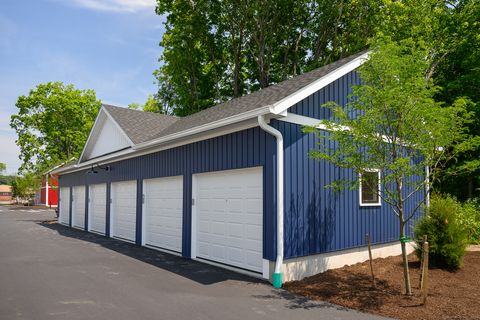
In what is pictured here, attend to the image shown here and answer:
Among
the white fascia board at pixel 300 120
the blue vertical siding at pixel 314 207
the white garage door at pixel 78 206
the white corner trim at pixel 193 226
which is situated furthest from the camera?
the white garage door at pixel 78 206

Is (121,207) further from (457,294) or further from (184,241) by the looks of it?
(457,294)

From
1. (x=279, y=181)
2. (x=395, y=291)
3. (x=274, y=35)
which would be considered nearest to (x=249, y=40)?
(x=274, y=35)

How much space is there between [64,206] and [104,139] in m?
7.39

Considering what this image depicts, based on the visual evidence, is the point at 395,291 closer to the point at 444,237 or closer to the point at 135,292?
the point at 444,237

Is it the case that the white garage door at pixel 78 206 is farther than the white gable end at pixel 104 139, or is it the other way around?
the white garage door at pixel 78 206

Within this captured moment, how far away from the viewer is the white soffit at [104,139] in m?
14.8

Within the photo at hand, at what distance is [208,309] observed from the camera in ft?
18.7

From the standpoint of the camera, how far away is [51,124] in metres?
46.5

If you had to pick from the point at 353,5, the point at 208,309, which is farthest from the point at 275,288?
the point at 353,5

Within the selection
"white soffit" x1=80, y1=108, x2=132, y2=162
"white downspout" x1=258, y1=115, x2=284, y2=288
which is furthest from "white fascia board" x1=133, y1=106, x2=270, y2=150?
"white soffit" x1=80, y1=108, x2=132, y2=162

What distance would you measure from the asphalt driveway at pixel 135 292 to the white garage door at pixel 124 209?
2.86 m

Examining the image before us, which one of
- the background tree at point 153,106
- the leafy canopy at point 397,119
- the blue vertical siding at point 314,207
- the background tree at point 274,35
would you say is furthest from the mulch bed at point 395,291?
the background tree at point 153,106

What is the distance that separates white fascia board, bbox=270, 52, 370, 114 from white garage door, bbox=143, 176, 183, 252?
446 cm

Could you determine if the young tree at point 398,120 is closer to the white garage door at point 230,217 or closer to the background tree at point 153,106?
the white garage door at point 230,217
